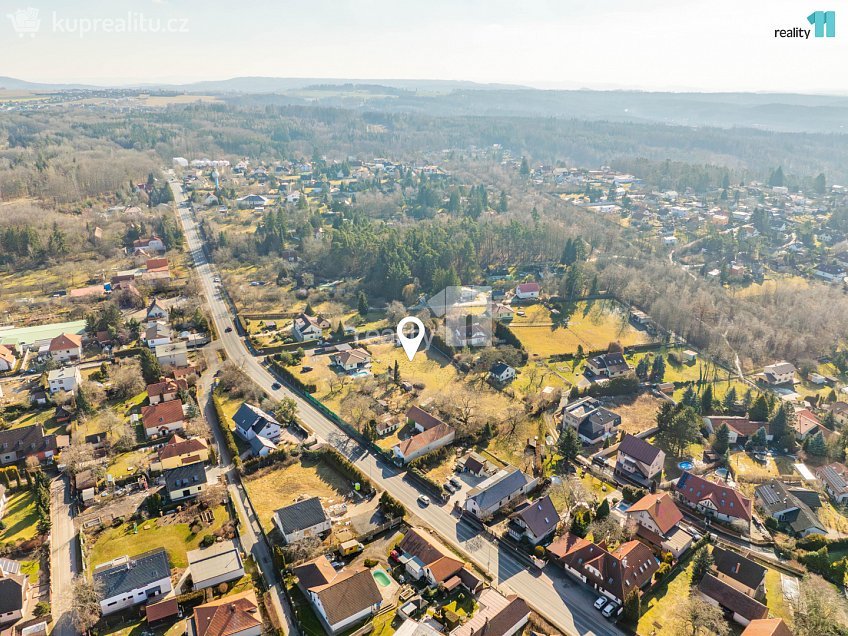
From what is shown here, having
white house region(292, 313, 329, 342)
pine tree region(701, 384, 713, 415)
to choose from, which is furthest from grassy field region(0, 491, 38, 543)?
pine tree region(701, 384, 713, 415)

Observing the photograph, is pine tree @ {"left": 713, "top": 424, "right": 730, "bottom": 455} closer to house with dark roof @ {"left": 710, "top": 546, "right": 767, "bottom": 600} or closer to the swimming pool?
house with dark roof @ {"left": 710, "top": 546, "right": 767, "bottom": 600}

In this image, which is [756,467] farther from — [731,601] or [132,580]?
[132,580]

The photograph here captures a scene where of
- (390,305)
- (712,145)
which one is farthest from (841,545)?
(712,145)

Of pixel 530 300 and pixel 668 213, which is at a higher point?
pixel 668 213

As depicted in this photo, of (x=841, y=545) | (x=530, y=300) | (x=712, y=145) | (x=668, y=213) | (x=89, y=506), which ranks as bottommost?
(x=841, y=545)

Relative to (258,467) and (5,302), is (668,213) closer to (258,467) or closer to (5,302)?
(258,467)

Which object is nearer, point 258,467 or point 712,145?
point 258,467
